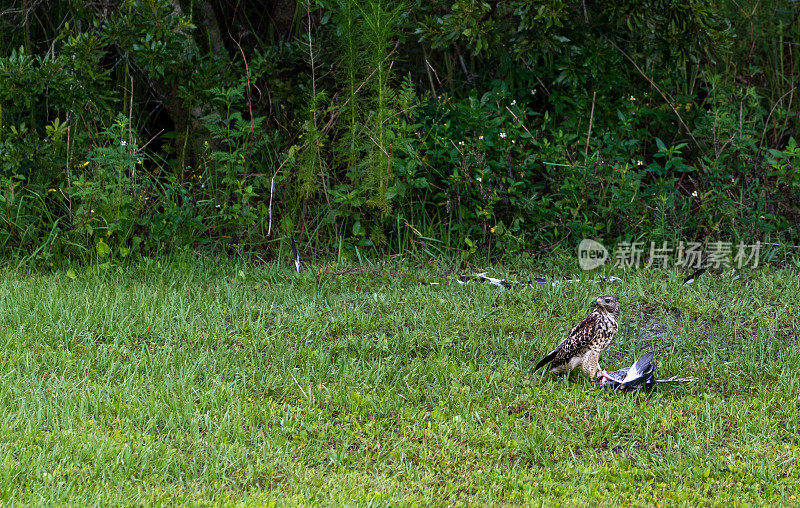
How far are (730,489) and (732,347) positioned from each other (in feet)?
5.49

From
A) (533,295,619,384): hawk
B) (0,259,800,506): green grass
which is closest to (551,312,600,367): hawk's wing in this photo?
(533,295,619,384): hawk

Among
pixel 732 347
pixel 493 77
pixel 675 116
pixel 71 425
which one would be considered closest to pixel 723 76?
pixel 675 116

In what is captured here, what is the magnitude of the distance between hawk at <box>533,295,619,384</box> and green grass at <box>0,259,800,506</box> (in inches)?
4.7

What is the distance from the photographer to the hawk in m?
4.34

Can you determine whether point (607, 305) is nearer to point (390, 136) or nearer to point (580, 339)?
point (580, 339)

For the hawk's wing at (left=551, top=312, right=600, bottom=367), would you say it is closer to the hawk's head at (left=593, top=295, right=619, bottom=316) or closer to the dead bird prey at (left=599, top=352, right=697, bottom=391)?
the hawk's head at (left=593, top=295, right=619, bottom=316)

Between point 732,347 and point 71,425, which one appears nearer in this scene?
point 71,425

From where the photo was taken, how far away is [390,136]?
6.62m

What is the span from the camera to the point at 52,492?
3.34 metres

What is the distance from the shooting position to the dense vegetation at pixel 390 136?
6613 mm

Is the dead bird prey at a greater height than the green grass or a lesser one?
greater

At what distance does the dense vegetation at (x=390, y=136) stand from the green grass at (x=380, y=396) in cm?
80

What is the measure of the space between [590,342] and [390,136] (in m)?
A: 2.87

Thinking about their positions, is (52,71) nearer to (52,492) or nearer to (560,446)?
(52,492)
